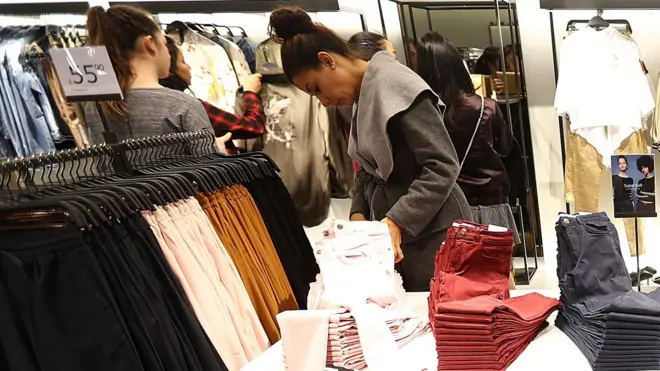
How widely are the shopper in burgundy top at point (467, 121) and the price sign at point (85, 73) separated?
60.4 inches

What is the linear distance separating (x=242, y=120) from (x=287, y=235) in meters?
0.99

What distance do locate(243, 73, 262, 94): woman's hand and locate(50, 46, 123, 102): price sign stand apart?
131 cm

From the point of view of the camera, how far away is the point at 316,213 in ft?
10.0

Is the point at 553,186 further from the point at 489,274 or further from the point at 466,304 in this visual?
the point at 466,304

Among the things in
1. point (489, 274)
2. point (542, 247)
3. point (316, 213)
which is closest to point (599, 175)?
point (542, 247)

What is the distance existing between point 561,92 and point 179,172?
7.13 feet

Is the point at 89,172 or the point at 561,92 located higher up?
the point at 89,172

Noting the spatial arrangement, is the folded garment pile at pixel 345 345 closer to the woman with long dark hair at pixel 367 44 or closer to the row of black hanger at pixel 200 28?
the woman with long dark hair at pixel 367 44

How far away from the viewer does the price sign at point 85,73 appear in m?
1.56

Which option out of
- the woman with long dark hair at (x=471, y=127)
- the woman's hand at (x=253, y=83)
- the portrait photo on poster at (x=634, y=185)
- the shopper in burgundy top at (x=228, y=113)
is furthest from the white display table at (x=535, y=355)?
the woman's hand at (x=253, y=83)

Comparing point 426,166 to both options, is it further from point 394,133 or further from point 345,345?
point 345,345

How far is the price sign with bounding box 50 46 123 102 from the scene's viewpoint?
5.10 feet

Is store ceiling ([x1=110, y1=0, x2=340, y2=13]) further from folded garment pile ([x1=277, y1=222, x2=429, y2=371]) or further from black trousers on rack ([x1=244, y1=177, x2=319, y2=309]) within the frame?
folded garment pile ([x1=277, y1=222, x2=429, y2=371])

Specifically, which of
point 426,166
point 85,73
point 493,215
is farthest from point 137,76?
point 493,215
